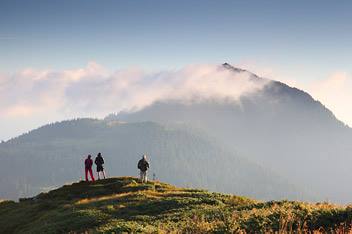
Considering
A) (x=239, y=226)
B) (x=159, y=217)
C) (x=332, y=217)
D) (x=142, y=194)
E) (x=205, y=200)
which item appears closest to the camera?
(x=239, y=226)

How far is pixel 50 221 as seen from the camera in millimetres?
37906

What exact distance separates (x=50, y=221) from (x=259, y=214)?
20355mm

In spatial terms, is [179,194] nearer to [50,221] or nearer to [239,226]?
[50,221]

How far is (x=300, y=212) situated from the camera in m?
25.1

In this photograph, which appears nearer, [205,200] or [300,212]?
[300,212]

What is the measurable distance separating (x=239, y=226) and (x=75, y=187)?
39.7 m

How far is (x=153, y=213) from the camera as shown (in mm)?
36281

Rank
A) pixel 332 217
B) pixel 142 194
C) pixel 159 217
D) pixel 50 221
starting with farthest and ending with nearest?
pixel 142 194
pixel 50 221
pixel 159 217
pixel 332 217

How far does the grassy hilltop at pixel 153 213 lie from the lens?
2294 cm

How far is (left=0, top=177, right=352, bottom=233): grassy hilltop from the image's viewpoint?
2294 cm

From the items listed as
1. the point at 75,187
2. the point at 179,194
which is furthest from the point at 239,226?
the point at 75,187

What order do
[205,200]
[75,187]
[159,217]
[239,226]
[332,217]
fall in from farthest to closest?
1. [75,187]
2. [205,200]
3. [159,217]
4. [332,217]
5. [239,226]

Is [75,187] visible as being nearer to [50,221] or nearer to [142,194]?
[142,194]

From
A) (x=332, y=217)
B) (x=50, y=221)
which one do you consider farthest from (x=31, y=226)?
(x=332, y=217)
